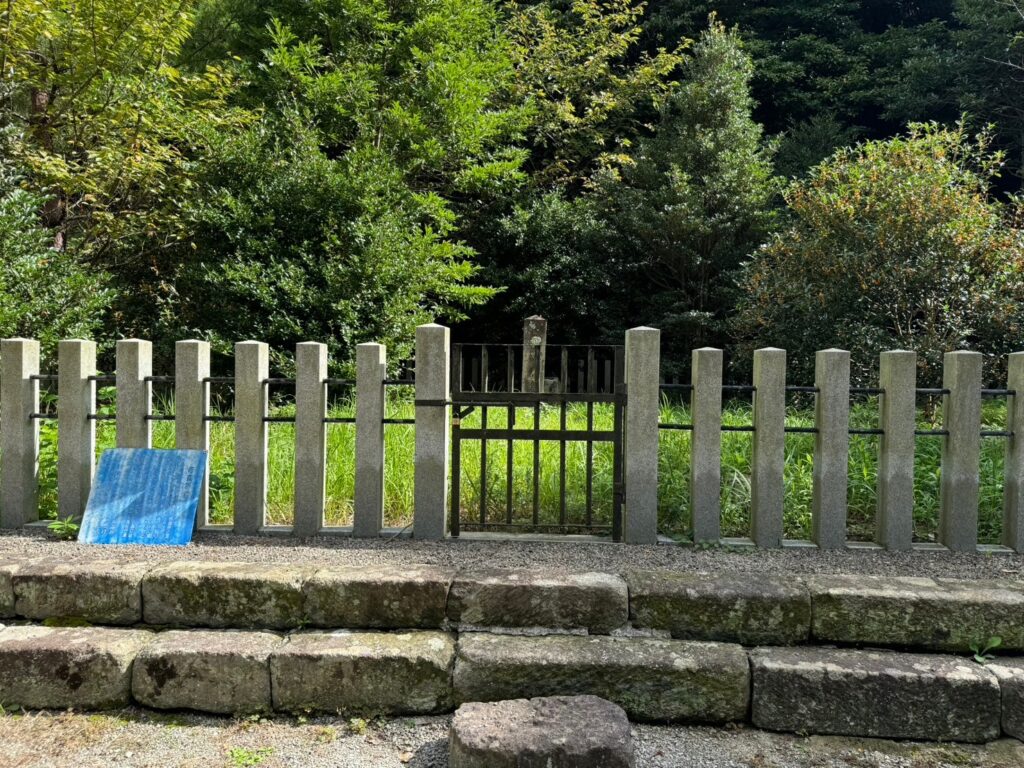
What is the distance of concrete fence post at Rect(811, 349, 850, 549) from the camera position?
4023 millimetres

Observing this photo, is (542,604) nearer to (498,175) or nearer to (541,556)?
(541,556)

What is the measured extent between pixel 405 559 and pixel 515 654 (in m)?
0.85

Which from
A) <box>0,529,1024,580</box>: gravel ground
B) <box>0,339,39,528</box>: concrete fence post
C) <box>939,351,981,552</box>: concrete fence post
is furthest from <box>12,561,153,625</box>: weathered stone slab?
<box>939,351,981,552</box>: concrete fence post

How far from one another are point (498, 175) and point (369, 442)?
34.6 ft

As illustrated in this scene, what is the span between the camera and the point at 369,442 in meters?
4.17

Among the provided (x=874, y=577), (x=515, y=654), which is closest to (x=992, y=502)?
(x=874, y=577)

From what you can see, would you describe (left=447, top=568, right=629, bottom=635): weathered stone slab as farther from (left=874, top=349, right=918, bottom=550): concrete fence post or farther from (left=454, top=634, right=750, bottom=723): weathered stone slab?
(left=874, top=349, right=918, bottom=550): concrete fence post

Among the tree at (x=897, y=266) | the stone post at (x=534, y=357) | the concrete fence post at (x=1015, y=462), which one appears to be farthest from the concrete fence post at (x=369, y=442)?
the tree at (x=897, y=266)

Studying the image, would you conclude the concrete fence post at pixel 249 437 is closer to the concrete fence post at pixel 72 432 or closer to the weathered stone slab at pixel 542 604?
the concrete fence post at pixel 72 432

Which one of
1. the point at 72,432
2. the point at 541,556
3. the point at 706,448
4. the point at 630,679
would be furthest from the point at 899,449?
the point at 72,432

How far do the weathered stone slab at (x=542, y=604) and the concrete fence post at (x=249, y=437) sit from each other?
162 centimetres

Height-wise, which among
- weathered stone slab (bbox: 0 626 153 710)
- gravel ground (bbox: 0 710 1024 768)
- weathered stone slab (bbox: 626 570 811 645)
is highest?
weathered stone slab (bbox: 626 570 811 645)

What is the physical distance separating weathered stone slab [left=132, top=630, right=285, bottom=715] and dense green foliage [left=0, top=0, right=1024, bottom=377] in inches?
209

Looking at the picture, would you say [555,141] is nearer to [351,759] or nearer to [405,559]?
[405,559]
